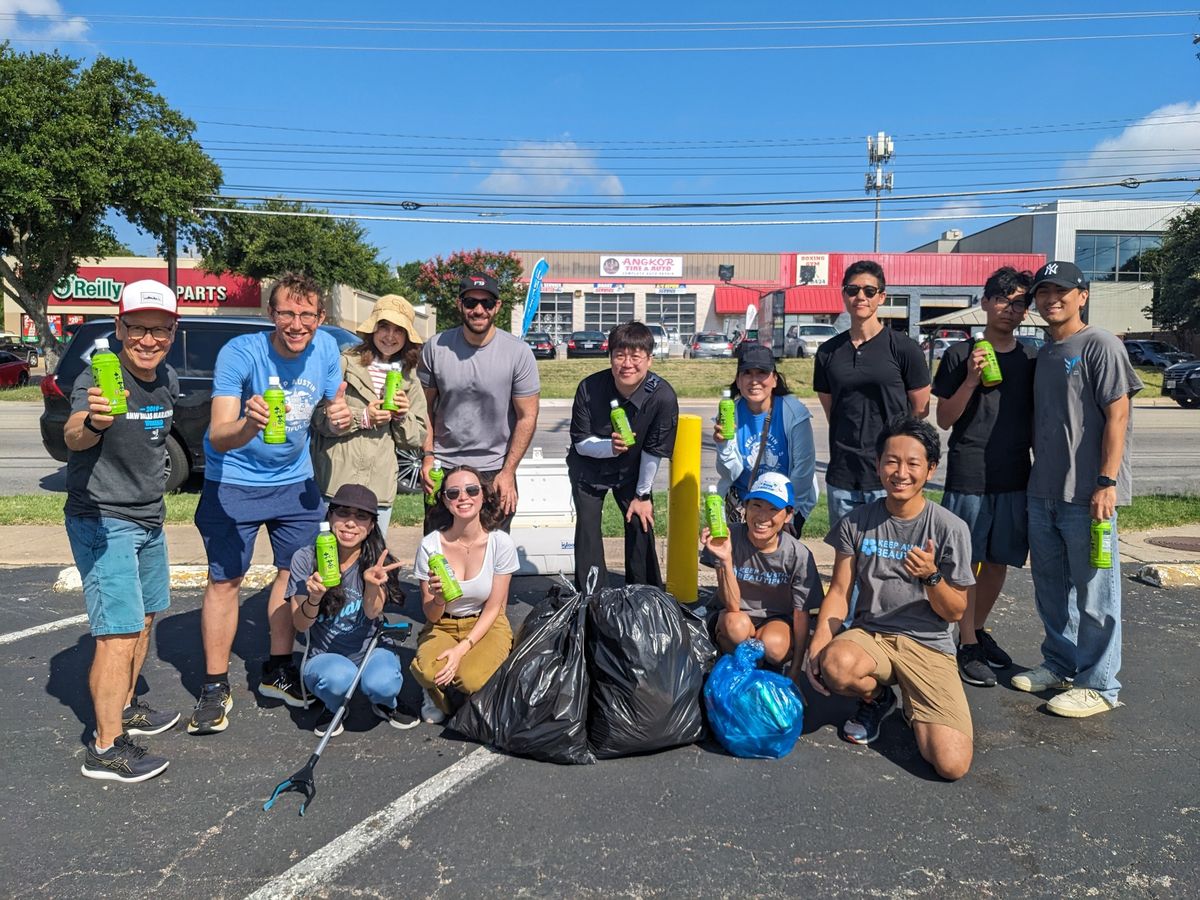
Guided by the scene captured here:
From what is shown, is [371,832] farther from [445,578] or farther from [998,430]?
[998,430]

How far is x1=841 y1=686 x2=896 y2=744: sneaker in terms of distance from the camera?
12.4ft

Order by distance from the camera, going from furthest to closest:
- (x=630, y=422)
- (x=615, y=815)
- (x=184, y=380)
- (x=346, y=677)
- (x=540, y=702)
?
1. (x=184, y=380)
2. (x=630, y=422)
3. (x=346, y=677)
4. (x=540, y=702)
5. (x=615, y=815)

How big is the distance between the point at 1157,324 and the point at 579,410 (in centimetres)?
4686

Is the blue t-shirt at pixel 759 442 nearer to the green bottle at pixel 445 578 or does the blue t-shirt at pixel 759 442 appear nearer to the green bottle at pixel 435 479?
the green bottle at pixel 435 479

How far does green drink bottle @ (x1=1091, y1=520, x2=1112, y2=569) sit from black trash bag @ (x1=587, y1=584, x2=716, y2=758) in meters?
1.85

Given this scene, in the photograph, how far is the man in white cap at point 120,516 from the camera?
3.40 m

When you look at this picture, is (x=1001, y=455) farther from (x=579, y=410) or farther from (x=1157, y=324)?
(x=1157, y=324)

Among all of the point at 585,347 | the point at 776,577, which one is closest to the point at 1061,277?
the point at 776,577

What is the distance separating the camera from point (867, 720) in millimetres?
3830

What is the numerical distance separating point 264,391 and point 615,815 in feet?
7.46

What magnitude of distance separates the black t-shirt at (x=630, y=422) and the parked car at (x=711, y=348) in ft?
114

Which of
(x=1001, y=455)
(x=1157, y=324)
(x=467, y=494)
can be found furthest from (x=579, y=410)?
(x=1157, y=324)

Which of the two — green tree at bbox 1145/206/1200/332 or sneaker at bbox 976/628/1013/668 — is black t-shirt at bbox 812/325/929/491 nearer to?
sneaker at bbox 976/628/1013/668

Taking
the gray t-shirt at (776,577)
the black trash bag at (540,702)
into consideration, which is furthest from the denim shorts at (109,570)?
the gray t-shirt at (776,577)
